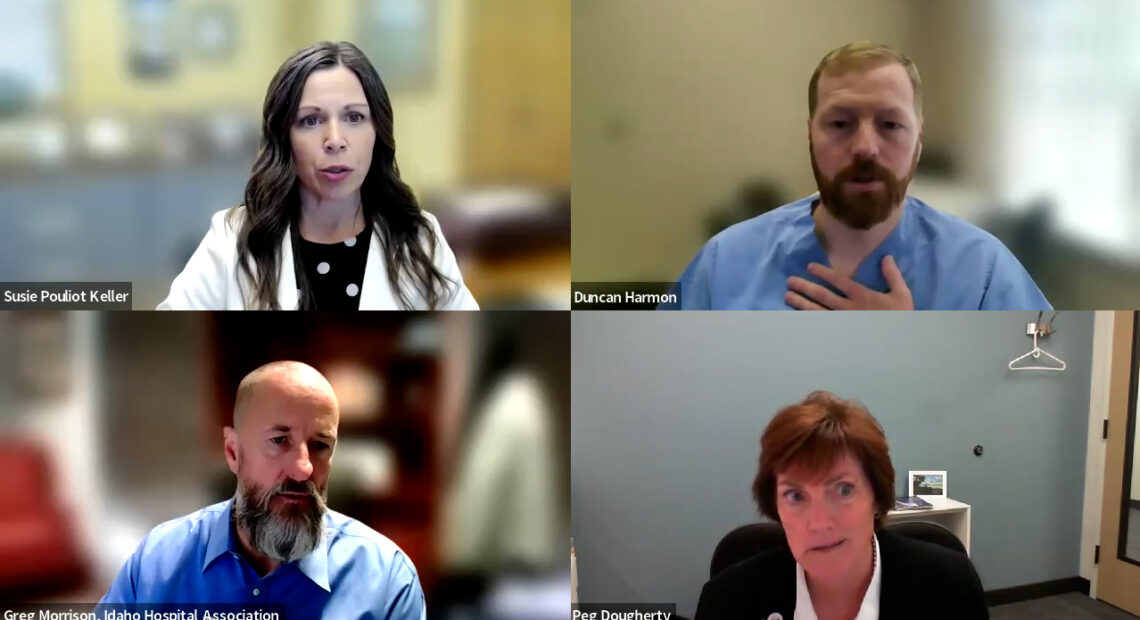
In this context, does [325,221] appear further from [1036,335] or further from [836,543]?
[1036,335]

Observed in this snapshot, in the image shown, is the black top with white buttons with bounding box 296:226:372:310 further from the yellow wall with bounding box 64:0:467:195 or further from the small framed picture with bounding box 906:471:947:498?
the small framed picture with bounding box 906:471:947:498

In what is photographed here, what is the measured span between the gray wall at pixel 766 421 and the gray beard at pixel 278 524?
51 cm

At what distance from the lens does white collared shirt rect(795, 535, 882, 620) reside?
4.54 ft

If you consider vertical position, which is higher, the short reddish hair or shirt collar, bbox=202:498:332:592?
the short reddish hair

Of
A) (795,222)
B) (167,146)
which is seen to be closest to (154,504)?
(167,146)

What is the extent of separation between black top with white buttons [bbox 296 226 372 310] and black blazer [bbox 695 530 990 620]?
913 mm

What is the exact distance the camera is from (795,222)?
1.38 m

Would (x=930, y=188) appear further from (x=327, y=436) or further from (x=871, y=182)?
(x=327, y=436)

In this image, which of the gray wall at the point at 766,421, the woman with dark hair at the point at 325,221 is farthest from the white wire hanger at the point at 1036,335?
the woman with dark hair at the point at 325,221

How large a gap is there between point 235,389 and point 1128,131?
5.99 feet

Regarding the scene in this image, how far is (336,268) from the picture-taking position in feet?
4.55

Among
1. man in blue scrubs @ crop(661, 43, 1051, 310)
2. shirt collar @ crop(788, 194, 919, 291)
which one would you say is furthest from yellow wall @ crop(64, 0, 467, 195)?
shirt collar @ crop(788, 194, 919, 291)

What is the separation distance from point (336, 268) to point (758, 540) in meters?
0.98

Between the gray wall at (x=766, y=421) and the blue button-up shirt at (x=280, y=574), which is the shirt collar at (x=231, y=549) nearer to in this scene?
the blue button-up shirt at (x=280, y=574)
